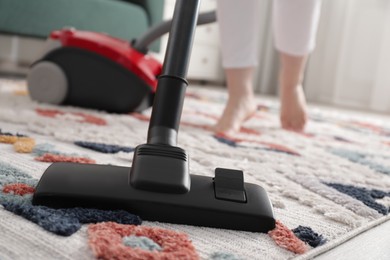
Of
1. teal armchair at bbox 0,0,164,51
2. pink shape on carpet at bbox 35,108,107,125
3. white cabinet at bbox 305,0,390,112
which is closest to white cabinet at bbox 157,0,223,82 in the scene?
white cabinet at bbox 305,0,390,112

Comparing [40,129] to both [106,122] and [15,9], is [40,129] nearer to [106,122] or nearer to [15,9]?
[106,122]

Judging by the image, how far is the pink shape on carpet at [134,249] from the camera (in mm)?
381

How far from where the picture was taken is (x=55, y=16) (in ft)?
6.04

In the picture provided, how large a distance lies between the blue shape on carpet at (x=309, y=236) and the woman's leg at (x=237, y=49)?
0.66 m

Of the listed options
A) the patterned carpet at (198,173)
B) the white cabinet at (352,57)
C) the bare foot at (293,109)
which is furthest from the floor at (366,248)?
the white cabinet at (352,57)

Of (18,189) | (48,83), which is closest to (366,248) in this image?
(18,189)

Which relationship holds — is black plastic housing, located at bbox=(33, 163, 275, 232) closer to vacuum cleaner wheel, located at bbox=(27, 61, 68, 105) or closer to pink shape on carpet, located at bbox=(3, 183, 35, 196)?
pink shape on carpet, located at bbox=(3, 183, 35, 196)

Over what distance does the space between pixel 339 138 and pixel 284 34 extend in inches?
12.6

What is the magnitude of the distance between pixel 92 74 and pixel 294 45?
537mm

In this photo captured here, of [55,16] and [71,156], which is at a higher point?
[55,16]

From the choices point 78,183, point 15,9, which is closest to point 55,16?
point 15,9

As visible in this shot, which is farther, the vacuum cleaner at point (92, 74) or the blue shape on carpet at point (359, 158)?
the vacuum cleaner at point (92, 74)

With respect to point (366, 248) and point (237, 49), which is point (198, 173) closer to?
point (366, 248)

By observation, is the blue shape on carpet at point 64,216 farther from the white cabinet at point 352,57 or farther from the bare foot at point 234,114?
the white cabinet at point 352,57
